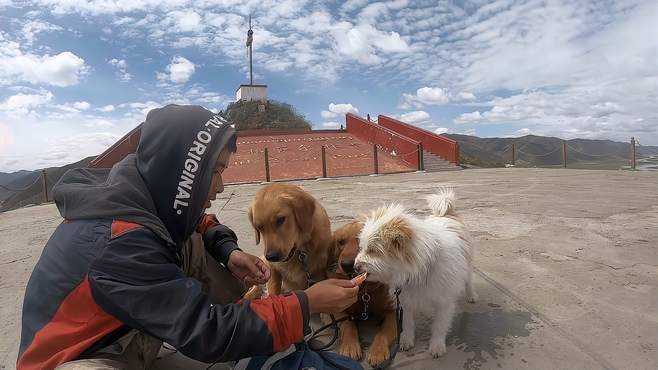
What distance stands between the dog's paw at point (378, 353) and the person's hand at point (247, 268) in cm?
84

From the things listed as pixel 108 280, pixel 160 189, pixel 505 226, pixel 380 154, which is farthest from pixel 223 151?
pixel 380 154

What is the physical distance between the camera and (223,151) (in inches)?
72.3

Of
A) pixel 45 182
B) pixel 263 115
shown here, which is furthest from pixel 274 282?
pixel 263 115

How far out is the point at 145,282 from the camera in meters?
1.46

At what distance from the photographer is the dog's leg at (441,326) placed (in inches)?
92.7

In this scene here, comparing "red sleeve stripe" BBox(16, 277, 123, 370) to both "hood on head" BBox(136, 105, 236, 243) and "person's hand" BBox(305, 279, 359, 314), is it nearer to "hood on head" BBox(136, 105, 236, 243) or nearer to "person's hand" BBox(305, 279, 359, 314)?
"hood on head" BBox(136, 105, 236, 243)

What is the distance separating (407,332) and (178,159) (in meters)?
1.85

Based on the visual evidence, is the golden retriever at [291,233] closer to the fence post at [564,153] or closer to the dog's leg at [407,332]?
the dog's leg at [407,332]

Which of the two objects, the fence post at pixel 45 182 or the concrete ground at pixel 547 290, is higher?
the fence post at pixel 45 182

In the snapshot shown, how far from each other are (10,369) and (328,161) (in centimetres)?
1765

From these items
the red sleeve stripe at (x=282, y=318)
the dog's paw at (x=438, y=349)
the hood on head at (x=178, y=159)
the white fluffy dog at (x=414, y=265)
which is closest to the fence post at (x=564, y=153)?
the white fluffy dog at (x=414, y=265)

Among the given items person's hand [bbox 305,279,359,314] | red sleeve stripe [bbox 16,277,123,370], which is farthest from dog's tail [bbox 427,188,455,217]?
red sleeve stripe [bbox 16,277,123,370]

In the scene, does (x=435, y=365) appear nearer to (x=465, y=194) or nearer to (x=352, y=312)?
(x=352, y=312)

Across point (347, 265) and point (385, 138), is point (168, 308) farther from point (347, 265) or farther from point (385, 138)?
point (385, 138)
